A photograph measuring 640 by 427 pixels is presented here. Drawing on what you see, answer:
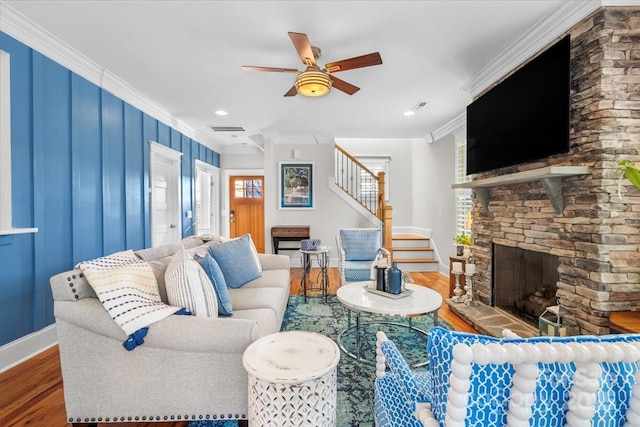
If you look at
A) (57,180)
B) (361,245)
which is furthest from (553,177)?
(57,180)

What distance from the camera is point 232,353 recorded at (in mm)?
1439

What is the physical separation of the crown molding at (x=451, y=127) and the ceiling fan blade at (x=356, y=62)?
2.64m

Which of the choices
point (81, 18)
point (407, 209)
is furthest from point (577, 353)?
point (407, 209)

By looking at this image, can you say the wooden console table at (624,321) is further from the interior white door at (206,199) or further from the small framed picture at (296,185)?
the interior white door at (206,199)

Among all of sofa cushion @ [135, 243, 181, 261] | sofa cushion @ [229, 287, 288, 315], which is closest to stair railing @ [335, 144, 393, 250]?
sofa cushion @ [229, 287, 288, 315]

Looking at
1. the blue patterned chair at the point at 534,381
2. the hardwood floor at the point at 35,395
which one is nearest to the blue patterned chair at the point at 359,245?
the hardwood floor at the point at 35,395

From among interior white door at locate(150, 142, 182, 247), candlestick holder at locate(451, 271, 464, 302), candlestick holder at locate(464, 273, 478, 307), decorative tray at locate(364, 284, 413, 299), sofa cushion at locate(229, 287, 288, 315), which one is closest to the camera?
sofa cushion at locate(229, 287, 288, 315)

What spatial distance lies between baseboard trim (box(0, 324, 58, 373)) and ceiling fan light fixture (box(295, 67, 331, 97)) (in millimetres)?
2872

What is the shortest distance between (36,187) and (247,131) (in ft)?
11.3

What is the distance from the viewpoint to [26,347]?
229cm

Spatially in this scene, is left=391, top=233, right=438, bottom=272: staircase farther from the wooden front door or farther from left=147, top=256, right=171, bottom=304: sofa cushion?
left=147, top=256, right=171, bottom=304: sofa cushion

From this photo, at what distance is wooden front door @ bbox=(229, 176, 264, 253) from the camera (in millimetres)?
7145

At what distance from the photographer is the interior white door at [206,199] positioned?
573 centimetres

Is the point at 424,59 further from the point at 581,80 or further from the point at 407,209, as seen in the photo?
the point at 407,209
